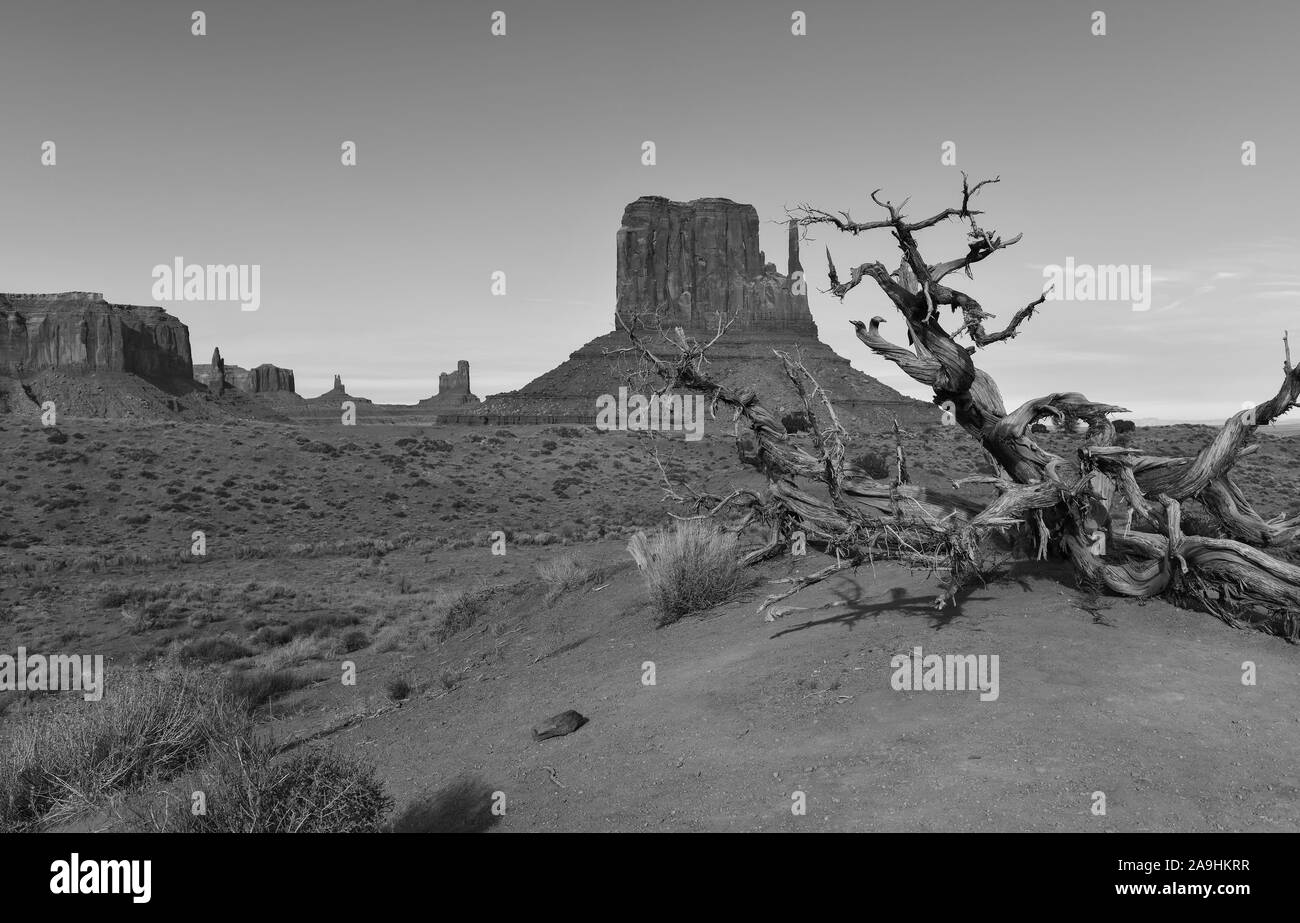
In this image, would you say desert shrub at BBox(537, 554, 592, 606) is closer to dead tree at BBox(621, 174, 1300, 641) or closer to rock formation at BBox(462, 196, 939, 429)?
dead tree at BBox(621, 174, 1300, 641)

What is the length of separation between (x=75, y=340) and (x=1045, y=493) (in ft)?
460

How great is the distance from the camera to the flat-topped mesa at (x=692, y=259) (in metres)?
149

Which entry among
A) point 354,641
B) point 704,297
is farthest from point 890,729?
point 704,297

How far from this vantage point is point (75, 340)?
11594 cm

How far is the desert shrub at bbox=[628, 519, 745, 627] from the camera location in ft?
41.5

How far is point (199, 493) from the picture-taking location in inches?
1523

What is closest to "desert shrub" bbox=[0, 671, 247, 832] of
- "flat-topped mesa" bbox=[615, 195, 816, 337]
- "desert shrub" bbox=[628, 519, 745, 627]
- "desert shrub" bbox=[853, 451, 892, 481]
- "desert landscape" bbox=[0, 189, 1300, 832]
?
"desert landscape" bbox=[0, 189, 1300, 832]

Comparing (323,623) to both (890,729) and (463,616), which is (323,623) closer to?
(463,616)

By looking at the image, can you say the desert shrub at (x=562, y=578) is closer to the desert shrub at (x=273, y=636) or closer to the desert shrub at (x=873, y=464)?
the desert shrub at (x=273, y=636)

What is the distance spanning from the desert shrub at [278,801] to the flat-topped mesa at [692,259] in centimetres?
14258

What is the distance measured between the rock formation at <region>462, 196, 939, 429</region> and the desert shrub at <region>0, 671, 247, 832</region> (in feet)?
307

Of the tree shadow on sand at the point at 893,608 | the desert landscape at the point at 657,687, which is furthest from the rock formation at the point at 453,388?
the tree shadow on sand at the point at 893,608

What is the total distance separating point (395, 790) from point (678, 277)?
487ft
